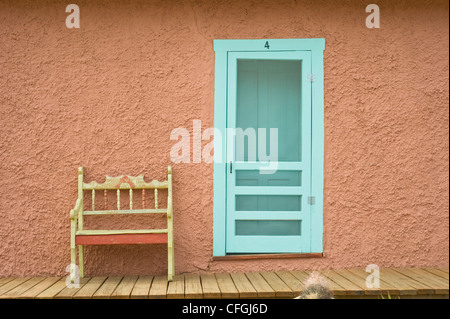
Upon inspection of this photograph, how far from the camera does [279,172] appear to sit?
17.1 ft

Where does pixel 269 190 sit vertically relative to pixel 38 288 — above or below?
above

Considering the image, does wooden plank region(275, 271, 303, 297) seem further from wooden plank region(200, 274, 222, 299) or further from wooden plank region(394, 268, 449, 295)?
wooden plank region(394, 268, 449, 295)

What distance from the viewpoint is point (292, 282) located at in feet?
15.1

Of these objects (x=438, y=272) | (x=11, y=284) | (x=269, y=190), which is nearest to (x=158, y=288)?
(x=11, y=284)

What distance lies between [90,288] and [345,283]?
2.18m

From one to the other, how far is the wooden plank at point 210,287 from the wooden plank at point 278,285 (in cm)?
47

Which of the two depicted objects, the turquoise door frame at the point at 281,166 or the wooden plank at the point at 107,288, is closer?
the wooden plank at the point at 107,288

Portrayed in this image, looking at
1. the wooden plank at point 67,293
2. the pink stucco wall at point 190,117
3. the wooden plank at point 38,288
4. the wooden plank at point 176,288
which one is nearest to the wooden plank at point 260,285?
the pink stucco wall at point 190,117

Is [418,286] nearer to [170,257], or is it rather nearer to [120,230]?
[170,257]

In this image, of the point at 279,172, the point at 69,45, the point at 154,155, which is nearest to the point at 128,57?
the point at 69,45

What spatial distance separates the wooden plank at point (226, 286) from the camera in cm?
426

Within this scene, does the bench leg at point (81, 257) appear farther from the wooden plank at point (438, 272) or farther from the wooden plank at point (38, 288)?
the wooden plank at point (438, 272)

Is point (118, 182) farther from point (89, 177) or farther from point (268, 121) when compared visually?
point (268, 121)

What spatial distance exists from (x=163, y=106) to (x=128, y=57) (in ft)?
1.89
